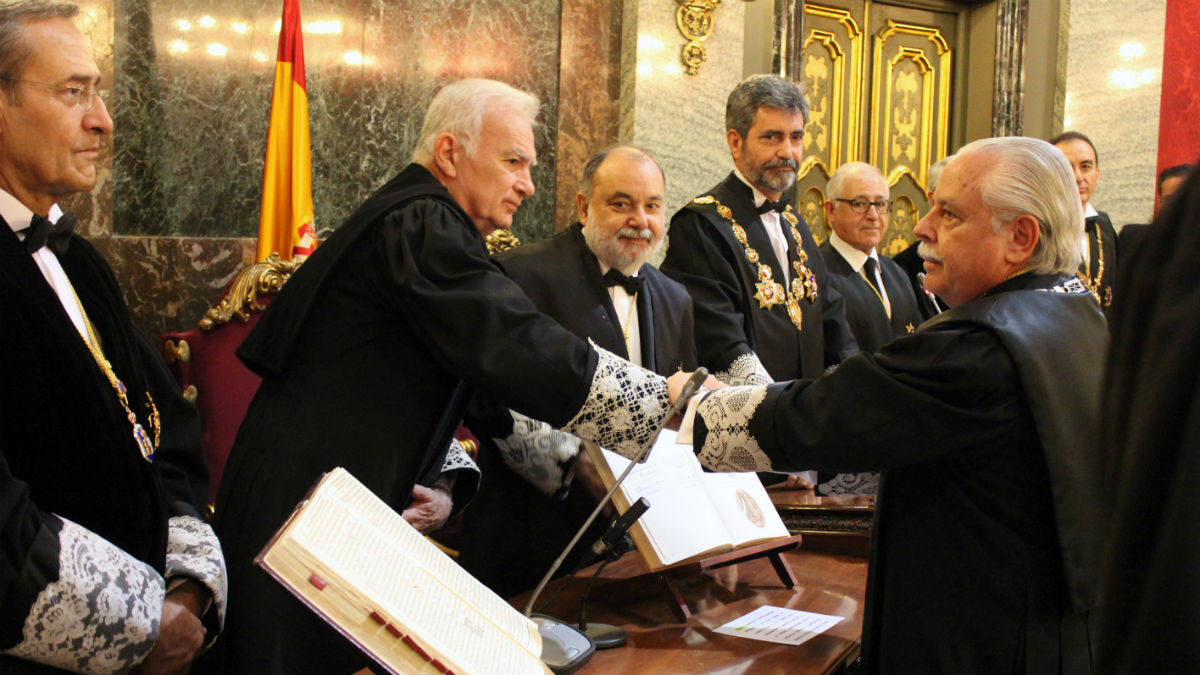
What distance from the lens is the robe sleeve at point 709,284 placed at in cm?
365

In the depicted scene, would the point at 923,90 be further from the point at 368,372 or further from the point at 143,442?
the point at 143,442

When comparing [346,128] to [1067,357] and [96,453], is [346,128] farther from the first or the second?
[1067,357]

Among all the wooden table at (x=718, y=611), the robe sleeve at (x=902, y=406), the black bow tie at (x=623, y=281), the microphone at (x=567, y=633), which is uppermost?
the black bow tie at (x=623, y=281)

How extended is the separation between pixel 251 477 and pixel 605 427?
73cm

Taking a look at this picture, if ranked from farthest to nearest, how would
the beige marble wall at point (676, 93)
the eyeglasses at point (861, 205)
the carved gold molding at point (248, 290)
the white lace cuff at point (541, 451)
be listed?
the beige marble wall at point (676, 93), the eyeglasses at point (861, 205), the carved gold molding at point (248, 290), the white lace cuff at point (541, 451)

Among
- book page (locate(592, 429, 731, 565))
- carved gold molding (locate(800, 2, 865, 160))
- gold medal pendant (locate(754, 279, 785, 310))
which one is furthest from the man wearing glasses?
book page (locate(592, 429, 731, 565))

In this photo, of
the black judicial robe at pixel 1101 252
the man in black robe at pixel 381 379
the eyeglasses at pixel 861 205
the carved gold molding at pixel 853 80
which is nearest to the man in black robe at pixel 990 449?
the man in black robe at pixel 381 379

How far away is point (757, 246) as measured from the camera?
13.3ft

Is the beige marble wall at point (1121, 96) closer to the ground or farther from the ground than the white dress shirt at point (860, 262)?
farther from the ground

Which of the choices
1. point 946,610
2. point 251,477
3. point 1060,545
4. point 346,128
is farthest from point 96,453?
point 346,128

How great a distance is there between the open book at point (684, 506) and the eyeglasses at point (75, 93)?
111 centimetres

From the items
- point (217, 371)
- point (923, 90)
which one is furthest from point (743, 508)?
point (923, 90)

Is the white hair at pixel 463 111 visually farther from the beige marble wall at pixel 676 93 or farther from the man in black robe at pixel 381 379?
the beige marble wall at pixel 676 93

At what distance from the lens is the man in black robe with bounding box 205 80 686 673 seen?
2.00 meters
